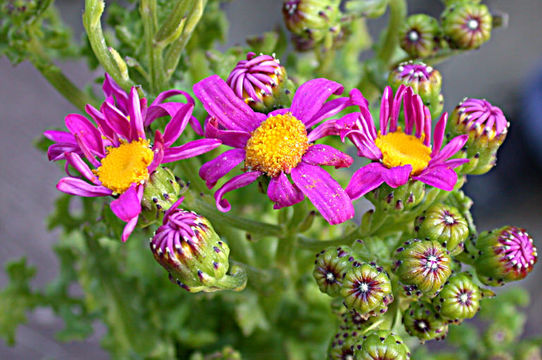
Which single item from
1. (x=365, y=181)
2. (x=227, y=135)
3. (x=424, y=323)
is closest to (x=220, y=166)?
(x=227, y=135)

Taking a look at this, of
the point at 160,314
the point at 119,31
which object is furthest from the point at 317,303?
the point at 119,31

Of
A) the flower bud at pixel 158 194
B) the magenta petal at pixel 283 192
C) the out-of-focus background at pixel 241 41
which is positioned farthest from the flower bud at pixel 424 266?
the out-of-focus background at pixel 241 41

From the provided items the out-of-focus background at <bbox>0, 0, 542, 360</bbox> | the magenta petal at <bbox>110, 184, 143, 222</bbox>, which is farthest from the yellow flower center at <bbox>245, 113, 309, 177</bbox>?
the out-of-focus background at <bbox>0, 0, 542, 360</bbox>

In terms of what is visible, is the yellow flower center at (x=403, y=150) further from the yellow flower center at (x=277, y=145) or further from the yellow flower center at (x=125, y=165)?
the yellow flower center at (x=125, y=165)

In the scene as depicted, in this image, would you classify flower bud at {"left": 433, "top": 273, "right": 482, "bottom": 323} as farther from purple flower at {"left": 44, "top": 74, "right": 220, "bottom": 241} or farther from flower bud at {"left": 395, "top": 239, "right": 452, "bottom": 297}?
purple flower at {"left": 44, "top": 74, "right": 220, "bottom": 241}

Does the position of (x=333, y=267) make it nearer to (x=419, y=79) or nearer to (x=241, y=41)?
(x=419, y=79)
